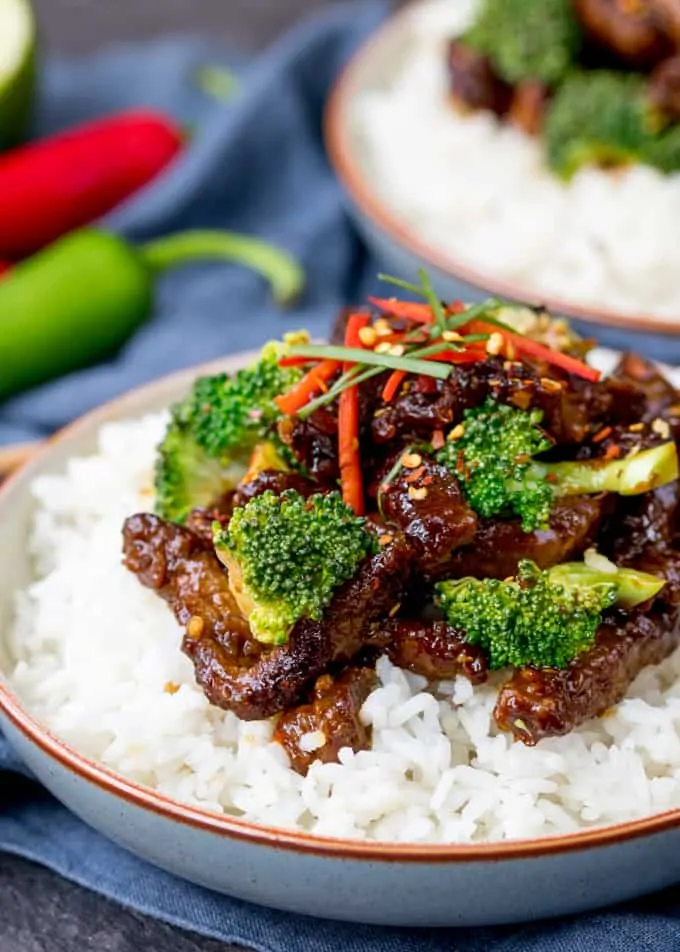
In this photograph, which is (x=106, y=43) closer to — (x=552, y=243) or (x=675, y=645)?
(x=552, y=243)

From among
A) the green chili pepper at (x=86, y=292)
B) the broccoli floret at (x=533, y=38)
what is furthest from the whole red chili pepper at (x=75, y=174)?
the broccoli floret at (x=533, y=38)

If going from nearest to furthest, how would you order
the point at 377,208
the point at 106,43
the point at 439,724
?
the point at 439,724, the point at 377,208, the point at 106,43

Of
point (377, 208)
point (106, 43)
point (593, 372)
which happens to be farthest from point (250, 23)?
point (593, 372)

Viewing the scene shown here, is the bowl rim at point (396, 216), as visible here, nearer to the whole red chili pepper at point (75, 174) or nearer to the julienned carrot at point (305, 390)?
the julienned carrot at point (305, 390)

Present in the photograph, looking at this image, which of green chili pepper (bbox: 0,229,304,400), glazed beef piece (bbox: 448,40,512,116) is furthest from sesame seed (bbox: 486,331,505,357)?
glazed beef piece (bbox: 448,40,512,116)

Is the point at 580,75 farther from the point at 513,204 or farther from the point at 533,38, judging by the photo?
the point at 513,204

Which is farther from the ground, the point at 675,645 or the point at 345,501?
the point at 345,501
